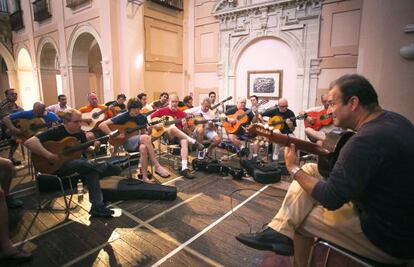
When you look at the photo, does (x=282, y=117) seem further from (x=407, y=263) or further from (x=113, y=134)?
(x=407, y=263)

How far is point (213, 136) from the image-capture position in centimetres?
502

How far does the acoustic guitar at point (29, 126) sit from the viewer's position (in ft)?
14.6

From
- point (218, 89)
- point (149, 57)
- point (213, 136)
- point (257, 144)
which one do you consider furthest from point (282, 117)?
point (149, 57)

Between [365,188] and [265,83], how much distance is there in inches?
261

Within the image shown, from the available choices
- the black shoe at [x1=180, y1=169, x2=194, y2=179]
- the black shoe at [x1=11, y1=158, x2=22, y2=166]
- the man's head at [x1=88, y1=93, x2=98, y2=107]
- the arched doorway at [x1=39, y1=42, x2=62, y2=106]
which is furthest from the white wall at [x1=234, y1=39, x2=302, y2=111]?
the arched doorway at [x1=39, y1=42, x2=62, y2=106]

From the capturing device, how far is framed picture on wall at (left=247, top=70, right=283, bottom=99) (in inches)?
289


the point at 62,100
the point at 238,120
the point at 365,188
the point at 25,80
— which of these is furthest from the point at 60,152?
the point at 25,80

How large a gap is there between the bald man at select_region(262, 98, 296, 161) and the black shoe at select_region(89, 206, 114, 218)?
11.7 ft

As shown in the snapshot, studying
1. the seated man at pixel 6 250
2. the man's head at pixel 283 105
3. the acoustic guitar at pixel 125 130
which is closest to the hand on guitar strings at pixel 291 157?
the seated man at pixel 6 250

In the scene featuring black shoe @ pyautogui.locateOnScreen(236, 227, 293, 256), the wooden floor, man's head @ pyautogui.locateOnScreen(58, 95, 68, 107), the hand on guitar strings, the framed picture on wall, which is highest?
the framed picture on wall

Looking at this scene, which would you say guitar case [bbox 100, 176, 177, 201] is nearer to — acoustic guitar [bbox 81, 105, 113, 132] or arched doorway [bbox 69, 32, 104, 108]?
acoustic guitar [bbox 81, 105, 113, 132]

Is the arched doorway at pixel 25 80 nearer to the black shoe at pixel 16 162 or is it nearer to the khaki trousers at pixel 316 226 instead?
the black shoe at pixel 16 162

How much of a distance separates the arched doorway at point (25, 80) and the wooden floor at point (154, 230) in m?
11.9

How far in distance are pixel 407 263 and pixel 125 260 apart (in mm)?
2050
